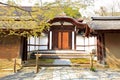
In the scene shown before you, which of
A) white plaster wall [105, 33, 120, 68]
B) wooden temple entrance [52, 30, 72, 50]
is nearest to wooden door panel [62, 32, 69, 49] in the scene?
wooden temple entrance [52, 30, 72, 50]

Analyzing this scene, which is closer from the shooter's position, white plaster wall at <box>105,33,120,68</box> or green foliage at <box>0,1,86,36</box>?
green foliage at <box>0,1,86,36</box>

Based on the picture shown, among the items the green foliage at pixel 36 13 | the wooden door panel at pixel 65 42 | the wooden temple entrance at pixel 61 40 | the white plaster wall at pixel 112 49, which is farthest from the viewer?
the wooden door panel at pixel 65 42

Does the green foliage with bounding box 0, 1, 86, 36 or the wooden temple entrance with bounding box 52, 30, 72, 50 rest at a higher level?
the green foliage with bounding box 0, 1, 86, 36

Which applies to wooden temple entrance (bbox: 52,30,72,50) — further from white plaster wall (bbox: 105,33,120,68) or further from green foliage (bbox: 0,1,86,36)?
green foliage (bbox: 0,1,86,36)

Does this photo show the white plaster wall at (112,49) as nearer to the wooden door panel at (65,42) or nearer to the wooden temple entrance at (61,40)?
the wooden temple entrance at (61,40)

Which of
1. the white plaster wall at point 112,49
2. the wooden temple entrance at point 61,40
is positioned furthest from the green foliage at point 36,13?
the wooden temple entrance at point 61,40

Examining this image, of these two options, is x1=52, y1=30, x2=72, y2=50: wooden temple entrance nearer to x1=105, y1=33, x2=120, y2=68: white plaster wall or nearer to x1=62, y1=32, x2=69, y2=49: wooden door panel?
x1=62, y1=32, x2=69, y2=49: wooden door panel

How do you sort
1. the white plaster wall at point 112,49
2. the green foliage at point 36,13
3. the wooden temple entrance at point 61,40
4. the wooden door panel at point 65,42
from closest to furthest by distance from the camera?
the green foliage at point 36,13
the white plaster wall at point 112,49
the wooden temple entrance at point 61,40
the wooden door panel at point 65,42

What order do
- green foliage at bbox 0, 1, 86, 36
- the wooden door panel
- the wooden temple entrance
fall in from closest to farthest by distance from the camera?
green foliage at bbox 0, 1, 86, 36 < the wooden temple entrance < the wooden door panel

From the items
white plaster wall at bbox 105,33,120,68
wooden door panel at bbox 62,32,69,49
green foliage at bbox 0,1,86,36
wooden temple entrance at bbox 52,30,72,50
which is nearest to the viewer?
green foliage at bbox 0,1,86,36

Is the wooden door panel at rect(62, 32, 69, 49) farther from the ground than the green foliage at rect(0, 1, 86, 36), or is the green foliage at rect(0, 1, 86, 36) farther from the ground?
the green foliage at rect(0, 1, 86, 36)

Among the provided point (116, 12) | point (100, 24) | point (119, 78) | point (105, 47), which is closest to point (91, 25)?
point (100, 24)

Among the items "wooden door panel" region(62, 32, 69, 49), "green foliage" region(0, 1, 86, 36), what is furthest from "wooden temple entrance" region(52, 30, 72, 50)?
"green foliage" region(0, 1, 86, 36)

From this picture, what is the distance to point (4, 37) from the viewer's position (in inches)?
547
